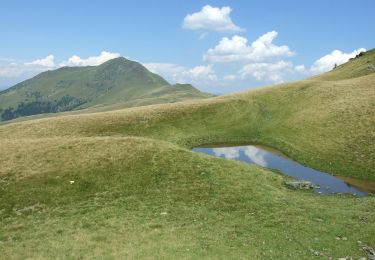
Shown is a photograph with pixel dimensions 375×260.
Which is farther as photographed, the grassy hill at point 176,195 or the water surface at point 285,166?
the water surface at point 285,166

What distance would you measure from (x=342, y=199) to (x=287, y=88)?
52.3 m

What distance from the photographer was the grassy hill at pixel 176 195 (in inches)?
1101

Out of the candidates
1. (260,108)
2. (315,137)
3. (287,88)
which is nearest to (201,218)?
(315,137)

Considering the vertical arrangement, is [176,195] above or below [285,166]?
above

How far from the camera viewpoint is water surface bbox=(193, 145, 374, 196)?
144 ft

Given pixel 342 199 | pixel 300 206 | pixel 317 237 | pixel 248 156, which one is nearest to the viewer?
pixel 317 237

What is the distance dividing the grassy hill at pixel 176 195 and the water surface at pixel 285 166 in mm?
2001

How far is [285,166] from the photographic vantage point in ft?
A: 173

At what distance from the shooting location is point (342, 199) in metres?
38.9

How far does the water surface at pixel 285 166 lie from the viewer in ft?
144

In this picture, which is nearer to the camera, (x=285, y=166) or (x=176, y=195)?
(x=176, y=195)

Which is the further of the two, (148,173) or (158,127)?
(158,127)

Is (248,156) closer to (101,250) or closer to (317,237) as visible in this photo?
(317,237)

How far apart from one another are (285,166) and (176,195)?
20702 mm
